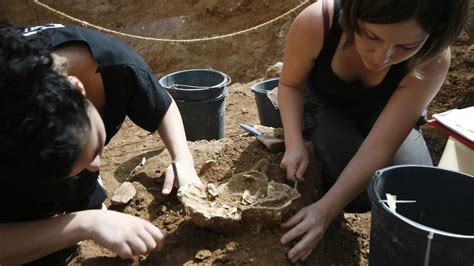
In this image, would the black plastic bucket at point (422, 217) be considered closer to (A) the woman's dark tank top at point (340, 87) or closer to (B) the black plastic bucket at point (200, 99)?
(A) the woman's dark tank top at point (340, 87)

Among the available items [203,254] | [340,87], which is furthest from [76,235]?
[340,87]

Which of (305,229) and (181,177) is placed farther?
(181,177)

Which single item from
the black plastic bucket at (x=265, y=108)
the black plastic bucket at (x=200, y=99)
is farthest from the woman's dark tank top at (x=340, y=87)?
the black plastic bucket at (x=200, y=99)

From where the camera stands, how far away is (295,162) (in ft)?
5.63

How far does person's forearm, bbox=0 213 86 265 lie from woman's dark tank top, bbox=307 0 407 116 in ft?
3.69

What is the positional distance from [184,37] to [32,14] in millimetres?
1697

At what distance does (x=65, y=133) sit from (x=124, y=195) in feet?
2.55

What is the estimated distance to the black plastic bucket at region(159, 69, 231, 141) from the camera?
10.5ft

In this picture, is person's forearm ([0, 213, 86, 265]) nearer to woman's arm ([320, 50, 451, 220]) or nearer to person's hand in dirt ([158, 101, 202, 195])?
person's hand in dirt ([158, 101, 202, 195])

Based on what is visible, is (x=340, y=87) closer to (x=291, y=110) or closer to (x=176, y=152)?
(x=291, y=110)

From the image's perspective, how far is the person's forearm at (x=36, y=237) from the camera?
133 cm

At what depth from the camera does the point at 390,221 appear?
4.03ft

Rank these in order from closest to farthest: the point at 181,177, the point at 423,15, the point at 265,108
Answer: the point at 423,15 < the point at 181,177 < the point at 265,108

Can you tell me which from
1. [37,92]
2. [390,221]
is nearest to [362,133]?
[390,221]
